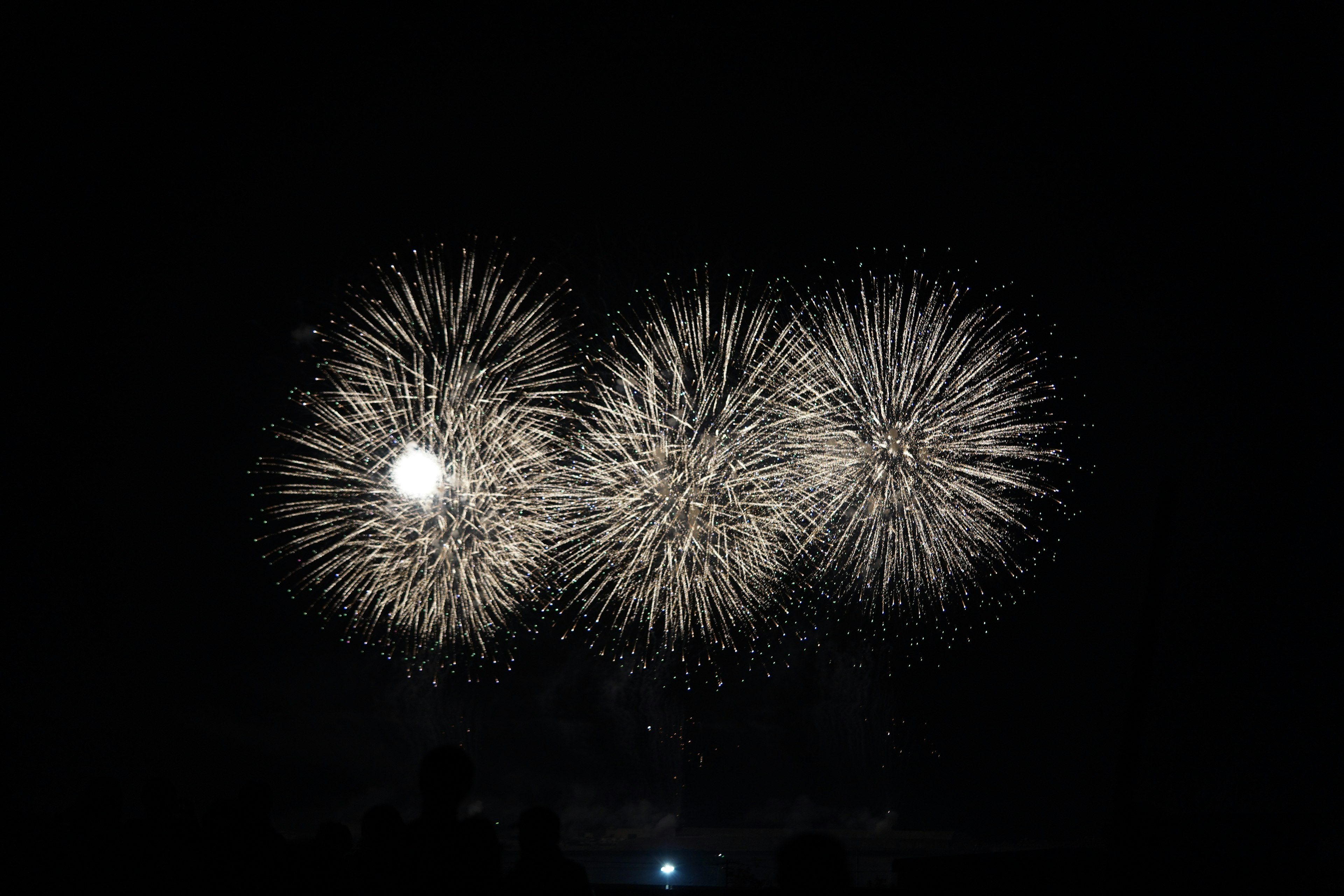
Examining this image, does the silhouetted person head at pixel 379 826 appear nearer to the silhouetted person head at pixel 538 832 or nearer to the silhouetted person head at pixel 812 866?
the silhouetted person head at pixel 538 832

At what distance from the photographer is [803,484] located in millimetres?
34125

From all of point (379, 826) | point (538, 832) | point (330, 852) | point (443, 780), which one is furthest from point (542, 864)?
point (330, 852)

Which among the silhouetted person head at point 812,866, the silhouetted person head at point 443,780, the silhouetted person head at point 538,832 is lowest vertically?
the silhouetted person head at point 812,866

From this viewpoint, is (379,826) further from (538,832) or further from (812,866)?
(812,866)

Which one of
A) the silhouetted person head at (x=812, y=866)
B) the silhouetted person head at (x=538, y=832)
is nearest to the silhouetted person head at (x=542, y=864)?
the silhouetted person head at (x=538, y=832)

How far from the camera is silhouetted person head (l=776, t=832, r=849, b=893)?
5.01 meters

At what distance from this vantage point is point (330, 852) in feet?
26.5

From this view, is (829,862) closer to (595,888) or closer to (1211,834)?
(1211,834)

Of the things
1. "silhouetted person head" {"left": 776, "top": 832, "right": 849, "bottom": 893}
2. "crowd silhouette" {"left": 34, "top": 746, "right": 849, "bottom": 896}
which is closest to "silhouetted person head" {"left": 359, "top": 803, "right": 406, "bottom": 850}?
"crowd silhouette" {"left": 34, "top": 746, "right": 849, "bottom": 896}

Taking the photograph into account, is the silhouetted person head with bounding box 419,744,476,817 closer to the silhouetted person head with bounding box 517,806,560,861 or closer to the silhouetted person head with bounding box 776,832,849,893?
the silhouetted person head with bounding box 517,806,560,861

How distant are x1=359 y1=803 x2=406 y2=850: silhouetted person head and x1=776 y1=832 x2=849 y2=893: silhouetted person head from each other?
9.18ft

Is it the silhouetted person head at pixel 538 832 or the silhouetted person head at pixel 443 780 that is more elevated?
the silhouetted person head at pixel 443 780

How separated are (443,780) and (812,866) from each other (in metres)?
2.44

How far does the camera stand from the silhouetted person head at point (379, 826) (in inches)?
269
